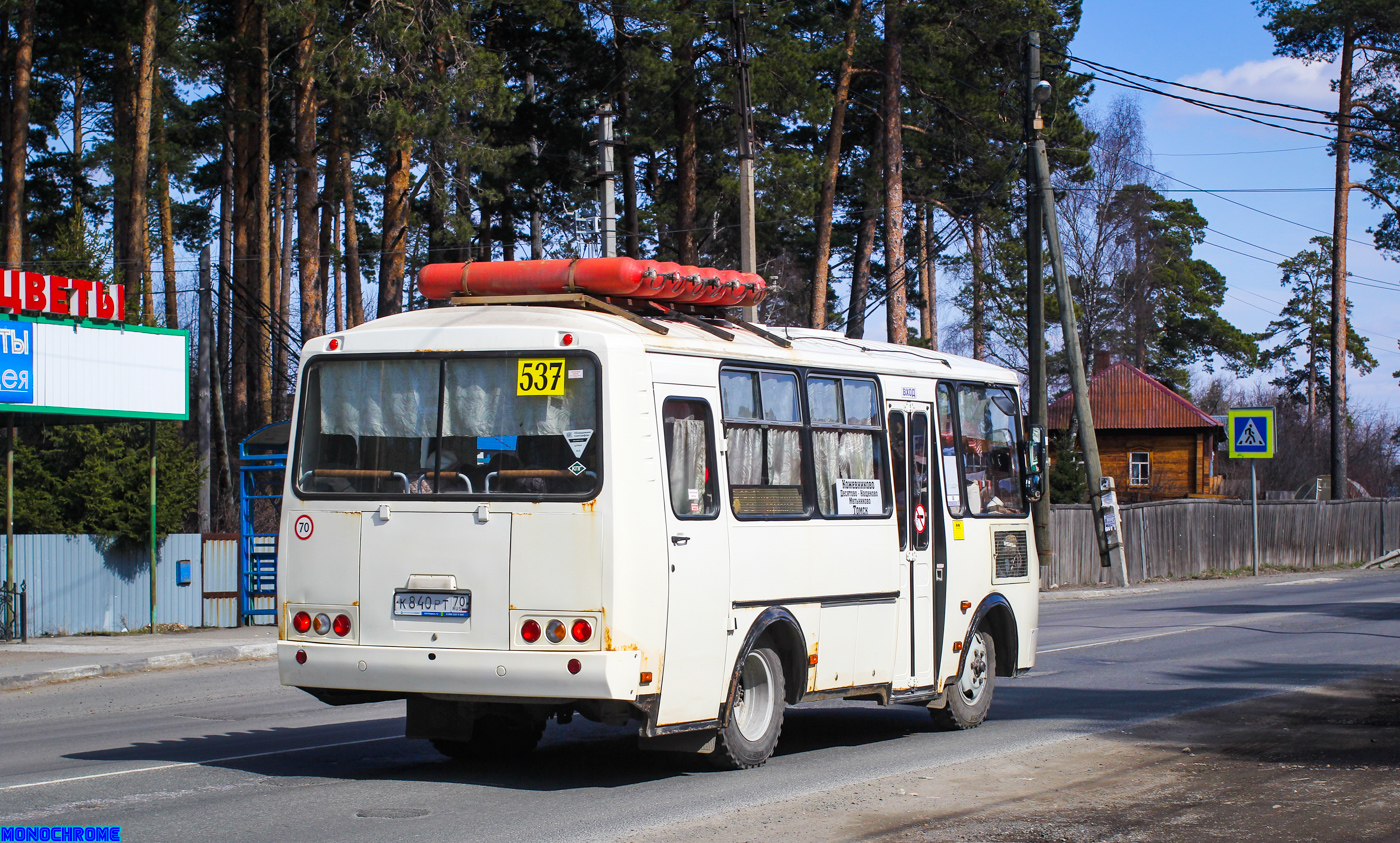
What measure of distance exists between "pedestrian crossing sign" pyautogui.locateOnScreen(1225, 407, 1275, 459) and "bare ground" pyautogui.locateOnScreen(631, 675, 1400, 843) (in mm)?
20669

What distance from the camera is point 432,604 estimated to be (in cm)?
829

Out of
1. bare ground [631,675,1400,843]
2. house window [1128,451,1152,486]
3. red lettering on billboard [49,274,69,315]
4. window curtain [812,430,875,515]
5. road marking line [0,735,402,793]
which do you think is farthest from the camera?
house window [1128,451,1152,486]

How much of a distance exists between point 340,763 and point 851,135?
35759 millimetres

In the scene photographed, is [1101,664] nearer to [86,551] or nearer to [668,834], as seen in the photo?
[668,834]

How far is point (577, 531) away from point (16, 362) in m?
14.3

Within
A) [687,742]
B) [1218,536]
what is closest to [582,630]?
[687,742]

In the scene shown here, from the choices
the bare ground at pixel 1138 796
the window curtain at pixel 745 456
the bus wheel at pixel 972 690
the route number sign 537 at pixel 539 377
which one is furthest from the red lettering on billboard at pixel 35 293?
the bare ground at pixel 1138 796

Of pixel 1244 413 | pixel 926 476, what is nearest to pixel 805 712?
pixel 926 476

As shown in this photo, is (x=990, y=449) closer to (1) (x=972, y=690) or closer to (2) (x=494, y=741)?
(1) (x=972, y=690)

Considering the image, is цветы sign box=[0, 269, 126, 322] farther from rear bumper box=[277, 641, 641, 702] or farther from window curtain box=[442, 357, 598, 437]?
window curtain box=[442, 357, 598, 437]

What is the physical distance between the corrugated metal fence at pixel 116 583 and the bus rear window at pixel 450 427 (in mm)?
14494

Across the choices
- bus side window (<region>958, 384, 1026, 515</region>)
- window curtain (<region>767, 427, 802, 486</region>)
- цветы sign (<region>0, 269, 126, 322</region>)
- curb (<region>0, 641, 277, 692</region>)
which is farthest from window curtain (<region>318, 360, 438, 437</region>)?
цветы sign (<region>0, 269, 126, 322</region>)

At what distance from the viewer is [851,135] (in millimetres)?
42688

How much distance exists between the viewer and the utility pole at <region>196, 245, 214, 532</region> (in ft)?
89.4
